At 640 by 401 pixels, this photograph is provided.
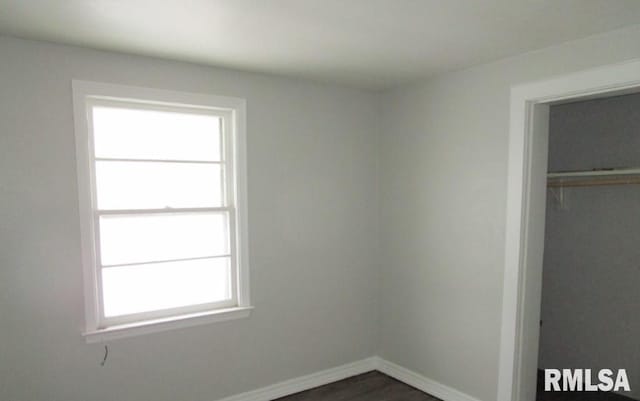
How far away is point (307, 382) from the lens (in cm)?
331

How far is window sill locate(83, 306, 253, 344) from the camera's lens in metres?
2.48

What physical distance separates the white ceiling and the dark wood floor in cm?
257

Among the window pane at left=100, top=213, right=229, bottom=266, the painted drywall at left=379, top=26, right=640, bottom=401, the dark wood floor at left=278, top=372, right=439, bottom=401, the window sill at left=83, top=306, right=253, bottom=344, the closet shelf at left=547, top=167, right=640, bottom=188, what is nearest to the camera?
the window sill at left=83, top=306, right=253, bottom=344

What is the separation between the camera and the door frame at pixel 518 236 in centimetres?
253

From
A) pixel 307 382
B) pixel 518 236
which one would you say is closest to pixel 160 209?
pixel 307 382

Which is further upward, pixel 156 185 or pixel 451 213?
pixel 156 185

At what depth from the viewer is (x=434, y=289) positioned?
3.20 m

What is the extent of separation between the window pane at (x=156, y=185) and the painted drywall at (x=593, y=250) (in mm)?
2927

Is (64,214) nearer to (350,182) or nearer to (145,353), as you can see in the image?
(145,353)

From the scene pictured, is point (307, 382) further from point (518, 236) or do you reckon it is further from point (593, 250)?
point (593, 250)

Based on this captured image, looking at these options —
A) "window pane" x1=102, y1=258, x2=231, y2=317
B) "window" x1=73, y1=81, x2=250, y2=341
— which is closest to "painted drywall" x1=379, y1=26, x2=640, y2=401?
"window" x1=73, y1=81, x2=250, y2=341

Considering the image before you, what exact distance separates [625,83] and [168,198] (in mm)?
2845

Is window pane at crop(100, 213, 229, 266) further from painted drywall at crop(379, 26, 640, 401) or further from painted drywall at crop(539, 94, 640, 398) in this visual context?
painted drywall at crop(539, 94, 640, 398)

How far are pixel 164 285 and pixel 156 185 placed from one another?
704 millimetres
